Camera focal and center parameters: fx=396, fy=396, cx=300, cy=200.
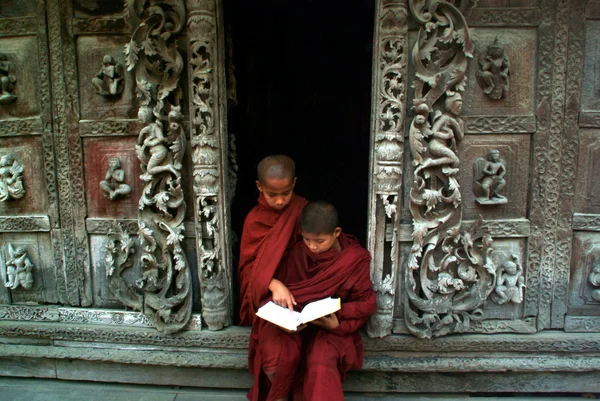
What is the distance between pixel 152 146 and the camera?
2.83 m

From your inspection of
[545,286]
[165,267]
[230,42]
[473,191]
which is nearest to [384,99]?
[473,191]

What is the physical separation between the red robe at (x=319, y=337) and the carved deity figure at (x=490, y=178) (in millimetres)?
941

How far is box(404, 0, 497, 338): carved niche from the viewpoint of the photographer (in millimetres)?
2670

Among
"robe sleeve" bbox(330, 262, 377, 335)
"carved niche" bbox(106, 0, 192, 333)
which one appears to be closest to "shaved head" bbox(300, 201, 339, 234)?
"robe sleeve" bbox(330, 262, 377, 335)

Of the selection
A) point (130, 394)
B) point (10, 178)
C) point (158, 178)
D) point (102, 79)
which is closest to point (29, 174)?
point (10, 178)

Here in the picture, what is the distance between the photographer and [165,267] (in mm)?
3006

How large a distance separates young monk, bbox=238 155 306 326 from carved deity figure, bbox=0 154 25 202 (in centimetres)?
186

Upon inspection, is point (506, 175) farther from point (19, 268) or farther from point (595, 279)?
point (19, 268)

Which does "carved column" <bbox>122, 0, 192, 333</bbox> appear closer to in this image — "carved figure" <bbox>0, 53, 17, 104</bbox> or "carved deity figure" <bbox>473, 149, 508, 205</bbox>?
"carved figure" <bbox>0, 53, 17, 104</bbox>

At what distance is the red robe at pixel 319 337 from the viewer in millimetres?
2473

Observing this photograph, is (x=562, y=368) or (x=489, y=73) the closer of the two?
(x=489, y=73)

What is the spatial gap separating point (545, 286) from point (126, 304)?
126 inches

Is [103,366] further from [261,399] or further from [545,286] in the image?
[545,286]

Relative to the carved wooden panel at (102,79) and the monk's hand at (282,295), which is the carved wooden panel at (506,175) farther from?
the carved wooden panel at (102,79)
